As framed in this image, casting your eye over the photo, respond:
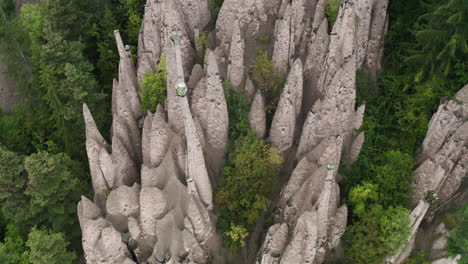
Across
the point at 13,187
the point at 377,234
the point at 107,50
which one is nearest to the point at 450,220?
the point at 377,234

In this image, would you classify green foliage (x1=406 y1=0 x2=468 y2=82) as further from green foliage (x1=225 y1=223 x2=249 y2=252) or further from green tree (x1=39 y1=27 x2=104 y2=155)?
green tree (x1=39 y1=27 x2=104 y2=155)

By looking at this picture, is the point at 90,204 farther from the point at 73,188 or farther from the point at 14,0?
the point at 14,0

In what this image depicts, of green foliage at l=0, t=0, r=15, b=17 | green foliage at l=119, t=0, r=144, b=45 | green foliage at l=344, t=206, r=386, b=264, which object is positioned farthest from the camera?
green foliage at l=0, t=0, r=15, b=17

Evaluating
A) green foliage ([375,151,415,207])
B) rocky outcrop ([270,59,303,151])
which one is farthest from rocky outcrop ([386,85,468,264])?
rocky outcrop ([270,59,303,151])

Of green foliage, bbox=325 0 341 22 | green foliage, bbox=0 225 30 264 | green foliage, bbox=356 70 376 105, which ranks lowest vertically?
green foliage, bbox=0 225 30 264

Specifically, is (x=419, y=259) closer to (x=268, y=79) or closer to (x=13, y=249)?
(x=268, y=79)

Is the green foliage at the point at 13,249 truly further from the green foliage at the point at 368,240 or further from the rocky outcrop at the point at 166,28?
the green foliage at the point at 368,240

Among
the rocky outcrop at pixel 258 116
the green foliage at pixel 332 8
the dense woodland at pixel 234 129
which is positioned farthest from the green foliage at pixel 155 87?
Answer: the green foliage at pixel 332 8
